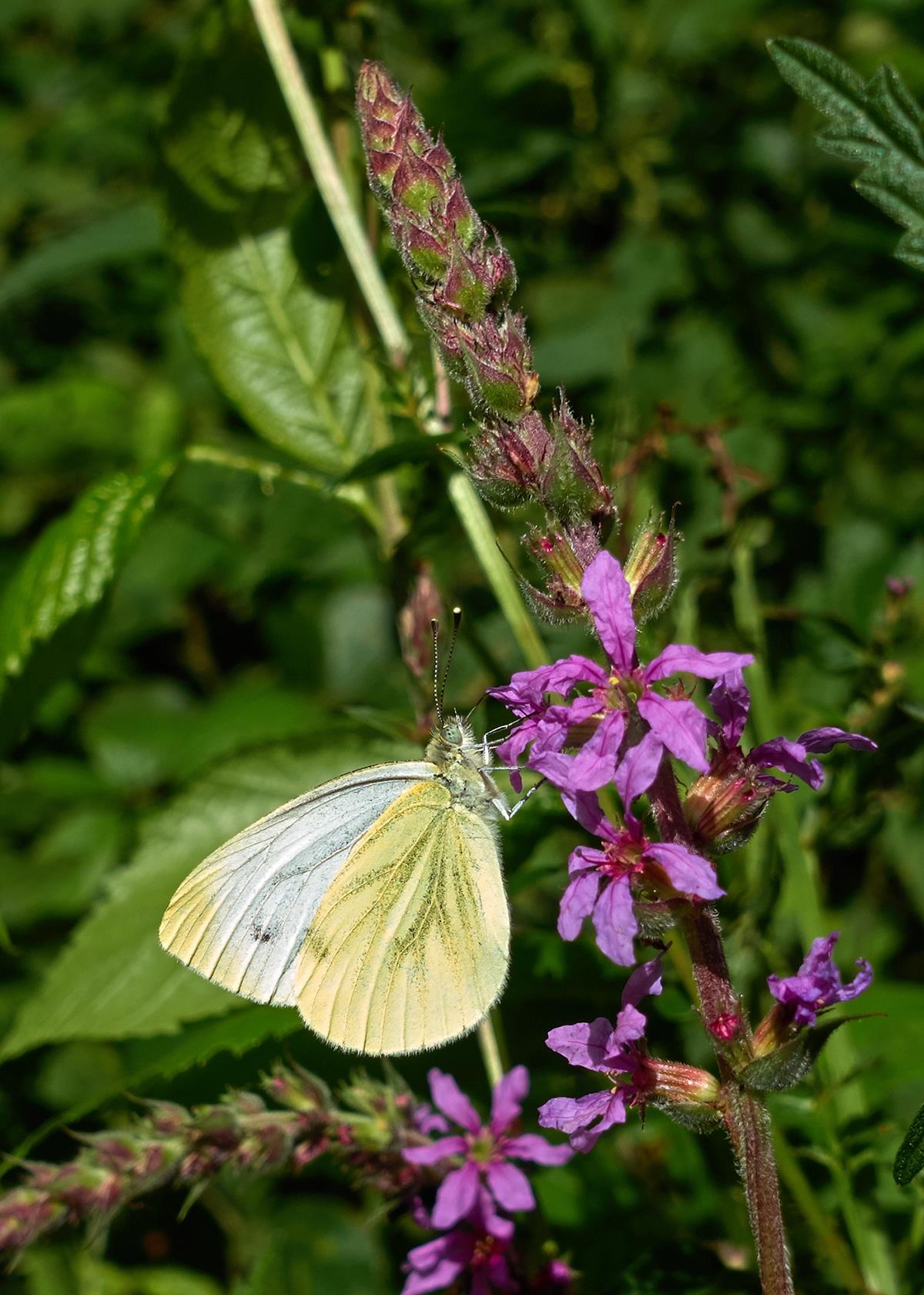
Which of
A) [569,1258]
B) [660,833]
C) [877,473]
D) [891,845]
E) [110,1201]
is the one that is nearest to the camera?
[660,833]

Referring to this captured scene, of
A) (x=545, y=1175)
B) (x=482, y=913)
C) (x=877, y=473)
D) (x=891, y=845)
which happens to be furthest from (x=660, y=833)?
(x=877, y=473)

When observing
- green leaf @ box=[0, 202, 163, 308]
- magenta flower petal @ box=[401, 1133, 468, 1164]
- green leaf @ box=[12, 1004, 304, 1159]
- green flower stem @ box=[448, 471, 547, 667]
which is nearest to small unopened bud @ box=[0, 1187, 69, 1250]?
green leaf @ box=[12, 1004, 304, 1159]

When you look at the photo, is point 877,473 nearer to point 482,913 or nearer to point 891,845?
point 891,845

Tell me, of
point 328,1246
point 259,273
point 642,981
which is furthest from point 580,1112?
point 328,1246

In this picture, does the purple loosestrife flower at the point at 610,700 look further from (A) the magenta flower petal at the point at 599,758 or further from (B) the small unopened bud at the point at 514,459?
(B) the small unopened bud at the point at 514,459

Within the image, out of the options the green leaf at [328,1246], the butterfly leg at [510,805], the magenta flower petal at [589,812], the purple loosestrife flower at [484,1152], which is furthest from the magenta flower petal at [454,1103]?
the green leaf at [328,1246]

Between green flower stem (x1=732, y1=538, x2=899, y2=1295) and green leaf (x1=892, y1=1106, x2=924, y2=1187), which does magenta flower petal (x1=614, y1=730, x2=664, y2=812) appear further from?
green flower stem (x1=732, y1=538, x2=899, y2=1295)

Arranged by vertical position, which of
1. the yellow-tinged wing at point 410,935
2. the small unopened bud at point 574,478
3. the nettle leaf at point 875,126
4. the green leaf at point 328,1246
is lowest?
the green leaf at point 328,1246
